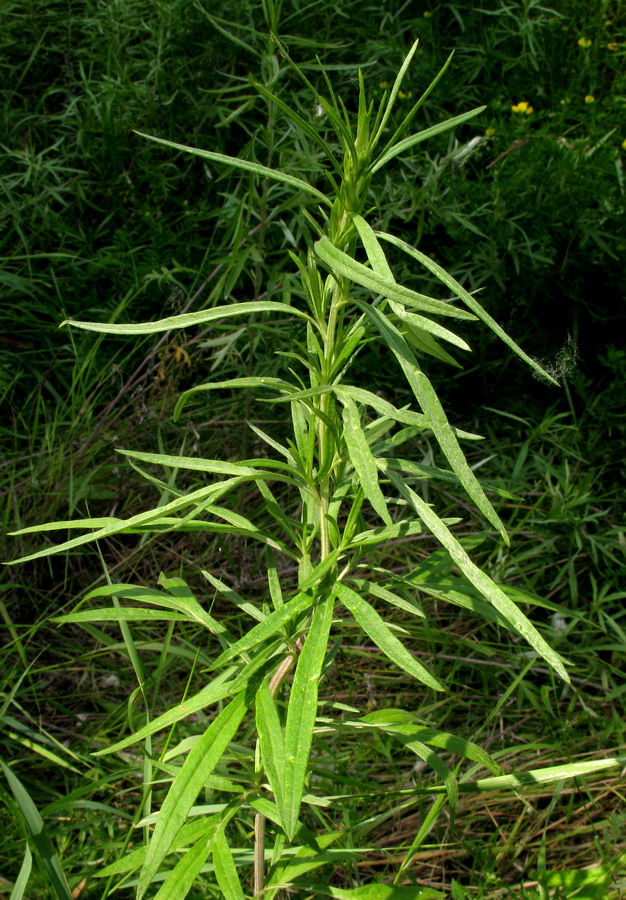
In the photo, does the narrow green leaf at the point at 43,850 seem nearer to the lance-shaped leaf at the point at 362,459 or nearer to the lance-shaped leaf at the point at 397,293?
the lance-shaped leaf at the point at 362,459

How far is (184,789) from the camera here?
72cm

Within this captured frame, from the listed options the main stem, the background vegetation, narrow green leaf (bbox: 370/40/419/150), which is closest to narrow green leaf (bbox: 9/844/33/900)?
the background vegetation

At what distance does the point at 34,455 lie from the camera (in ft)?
6.55

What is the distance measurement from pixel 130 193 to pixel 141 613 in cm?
198

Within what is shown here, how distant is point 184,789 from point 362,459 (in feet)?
1.09

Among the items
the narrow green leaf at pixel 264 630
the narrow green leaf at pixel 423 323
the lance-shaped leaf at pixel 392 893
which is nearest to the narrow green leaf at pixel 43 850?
the lance-shaped leaf at pixel 392 893

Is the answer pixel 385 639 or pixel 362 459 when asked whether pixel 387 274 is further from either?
pixel 385 639

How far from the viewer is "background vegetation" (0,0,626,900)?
159 centimetres

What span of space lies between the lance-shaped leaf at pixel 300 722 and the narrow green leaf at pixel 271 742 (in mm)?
20

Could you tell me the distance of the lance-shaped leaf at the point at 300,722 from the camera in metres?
0.65

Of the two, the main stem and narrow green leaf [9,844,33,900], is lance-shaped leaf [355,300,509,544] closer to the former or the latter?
the main stem

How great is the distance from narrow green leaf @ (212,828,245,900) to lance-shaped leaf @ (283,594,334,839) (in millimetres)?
178

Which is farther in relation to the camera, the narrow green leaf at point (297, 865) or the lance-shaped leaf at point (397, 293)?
the narrow green leaf at point (297, 865)

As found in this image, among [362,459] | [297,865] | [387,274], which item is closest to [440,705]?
[297,865]
